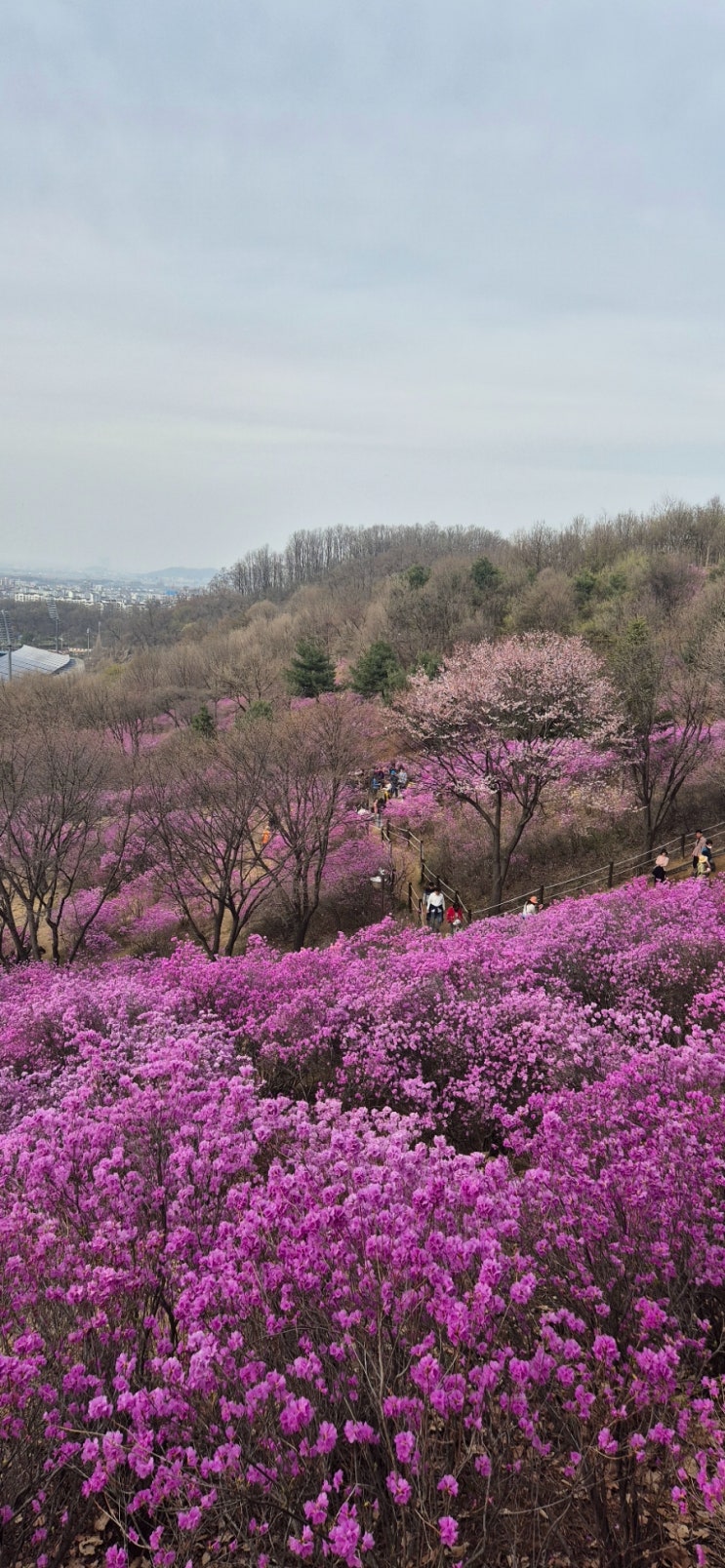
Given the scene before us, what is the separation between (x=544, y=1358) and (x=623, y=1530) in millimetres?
591

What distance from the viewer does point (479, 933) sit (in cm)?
1088

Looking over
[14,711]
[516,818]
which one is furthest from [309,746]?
[14,711]

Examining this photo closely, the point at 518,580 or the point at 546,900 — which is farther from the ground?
the point at 518,580

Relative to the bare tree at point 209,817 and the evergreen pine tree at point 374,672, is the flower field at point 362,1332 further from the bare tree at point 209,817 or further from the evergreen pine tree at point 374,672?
the evergreen pine tree at point 374,672

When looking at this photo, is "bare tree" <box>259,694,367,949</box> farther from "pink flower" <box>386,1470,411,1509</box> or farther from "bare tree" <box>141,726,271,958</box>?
"pink flower" <box>386,1470,411,1509</box>

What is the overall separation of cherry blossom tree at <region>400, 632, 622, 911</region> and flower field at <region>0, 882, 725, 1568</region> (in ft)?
39.6

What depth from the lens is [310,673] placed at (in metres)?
33.9

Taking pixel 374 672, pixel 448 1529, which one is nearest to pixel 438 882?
pixel 374 672

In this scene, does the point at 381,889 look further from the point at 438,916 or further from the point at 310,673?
the point at 310,673

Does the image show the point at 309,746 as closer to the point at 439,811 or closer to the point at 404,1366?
the point at 439,811

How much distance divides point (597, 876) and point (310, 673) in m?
18.6

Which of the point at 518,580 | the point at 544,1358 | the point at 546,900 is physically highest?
the point at 518,580

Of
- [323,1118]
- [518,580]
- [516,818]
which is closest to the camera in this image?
[323,1118]

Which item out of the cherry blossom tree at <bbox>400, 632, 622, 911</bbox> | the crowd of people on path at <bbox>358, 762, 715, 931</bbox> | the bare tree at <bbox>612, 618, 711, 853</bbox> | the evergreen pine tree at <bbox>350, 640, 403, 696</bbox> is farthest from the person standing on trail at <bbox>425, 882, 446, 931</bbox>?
the evergreen pine tree at <bbox>350, 640, 403, 696</bbox>
